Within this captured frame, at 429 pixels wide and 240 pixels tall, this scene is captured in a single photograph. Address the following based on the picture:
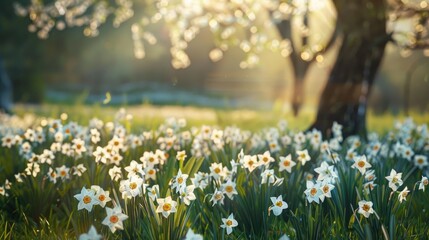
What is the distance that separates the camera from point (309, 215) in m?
3.56

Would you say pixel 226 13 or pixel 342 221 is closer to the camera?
pixel 342 221

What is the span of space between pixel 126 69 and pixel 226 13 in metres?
30.2

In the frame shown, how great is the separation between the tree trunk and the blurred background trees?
0.05 ft

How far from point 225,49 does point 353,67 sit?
5341 millimetres

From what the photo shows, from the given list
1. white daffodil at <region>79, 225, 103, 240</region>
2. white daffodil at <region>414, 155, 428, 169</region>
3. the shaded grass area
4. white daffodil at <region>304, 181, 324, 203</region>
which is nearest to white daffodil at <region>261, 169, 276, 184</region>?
white daffodil at <region>304, 181, 324, 203</region>

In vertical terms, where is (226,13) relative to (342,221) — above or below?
above

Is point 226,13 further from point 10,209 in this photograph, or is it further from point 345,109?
point 10,209

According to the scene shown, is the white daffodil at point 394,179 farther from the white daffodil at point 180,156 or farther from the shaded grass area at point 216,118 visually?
the shaded grass area at point 216,118

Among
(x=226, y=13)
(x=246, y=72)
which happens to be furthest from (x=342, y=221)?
(x=246, y=72)

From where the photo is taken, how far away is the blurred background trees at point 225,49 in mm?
9055

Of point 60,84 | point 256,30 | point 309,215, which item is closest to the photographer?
point 309,215

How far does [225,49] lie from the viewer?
13828mm

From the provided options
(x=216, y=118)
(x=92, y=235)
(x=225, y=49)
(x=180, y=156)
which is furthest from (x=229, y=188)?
(x=225, y=49)

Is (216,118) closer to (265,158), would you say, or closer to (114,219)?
(265,158)
